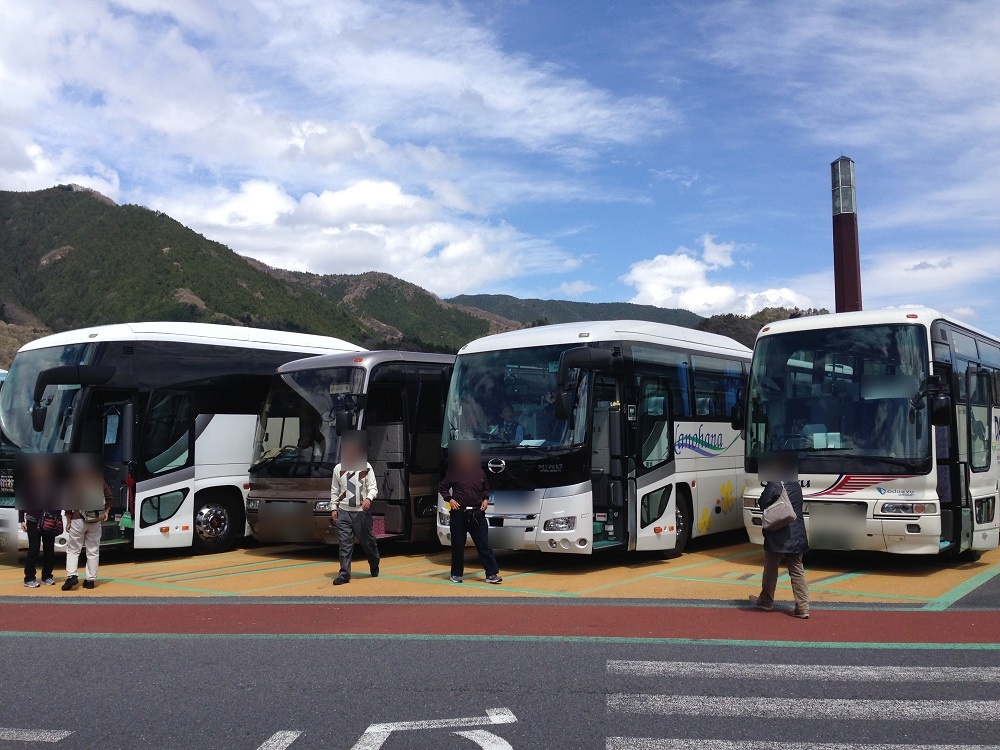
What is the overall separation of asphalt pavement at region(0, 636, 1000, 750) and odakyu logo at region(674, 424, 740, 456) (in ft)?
20.2

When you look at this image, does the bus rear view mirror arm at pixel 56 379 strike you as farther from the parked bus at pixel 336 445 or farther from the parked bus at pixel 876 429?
the parked bus at pixel 876 429

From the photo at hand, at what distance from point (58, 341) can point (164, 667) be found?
843 centimetres

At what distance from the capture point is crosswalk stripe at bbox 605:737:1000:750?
5.41m

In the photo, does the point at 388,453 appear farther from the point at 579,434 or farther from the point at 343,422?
the point at 579,434

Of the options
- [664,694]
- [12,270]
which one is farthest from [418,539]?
[12,270]

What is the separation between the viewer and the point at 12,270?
382 ft

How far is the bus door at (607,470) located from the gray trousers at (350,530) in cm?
283

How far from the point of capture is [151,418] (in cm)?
1448

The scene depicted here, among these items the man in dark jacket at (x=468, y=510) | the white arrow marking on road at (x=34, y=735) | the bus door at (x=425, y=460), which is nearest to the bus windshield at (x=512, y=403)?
the man in dark jacket at (x=468, y=510)

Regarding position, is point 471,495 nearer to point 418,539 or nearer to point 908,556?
point 418,539

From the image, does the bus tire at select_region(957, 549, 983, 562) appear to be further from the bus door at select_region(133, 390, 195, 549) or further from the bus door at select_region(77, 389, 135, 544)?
the bus door at select_region(77, 389, 135, 544)

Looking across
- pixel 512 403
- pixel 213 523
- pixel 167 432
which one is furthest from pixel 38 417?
pixel 512 403

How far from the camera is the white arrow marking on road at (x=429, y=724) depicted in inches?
222

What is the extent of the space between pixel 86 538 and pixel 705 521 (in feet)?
27.8
